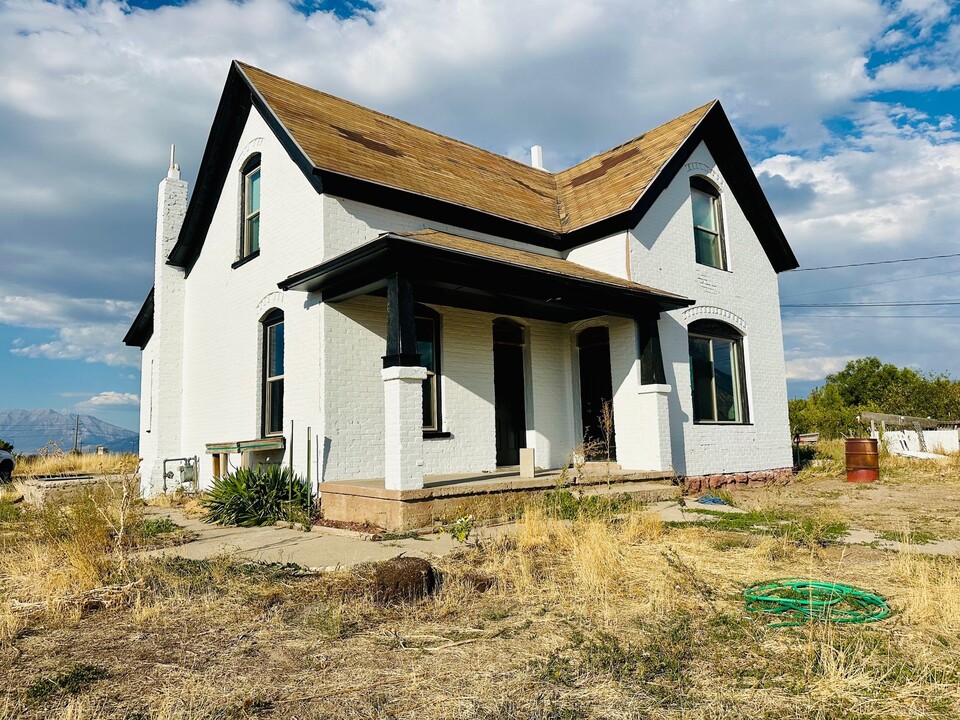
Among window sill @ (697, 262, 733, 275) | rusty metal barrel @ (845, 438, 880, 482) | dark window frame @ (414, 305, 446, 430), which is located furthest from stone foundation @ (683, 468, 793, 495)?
dark window frame @ (414, 305, 446, 430)

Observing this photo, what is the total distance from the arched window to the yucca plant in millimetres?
7750

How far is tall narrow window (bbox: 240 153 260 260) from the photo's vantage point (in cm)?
1256

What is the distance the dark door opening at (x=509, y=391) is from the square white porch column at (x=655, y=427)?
85.4 inches

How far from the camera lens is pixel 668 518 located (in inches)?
357

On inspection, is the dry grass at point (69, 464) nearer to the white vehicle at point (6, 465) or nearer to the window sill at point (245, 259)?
the white vehicle at point (6, 465)

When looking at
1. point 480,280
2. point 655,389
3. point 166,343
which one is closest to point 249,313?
point 166,343

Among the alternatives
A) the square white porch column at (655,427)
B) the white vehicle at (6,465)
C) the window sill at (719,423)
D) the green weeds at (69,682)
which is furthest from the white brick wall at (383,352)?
the green weeds at (69,682)

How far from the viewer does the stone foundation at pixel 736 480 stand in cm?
1289

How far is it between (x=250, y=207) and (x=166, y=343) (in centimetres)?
355

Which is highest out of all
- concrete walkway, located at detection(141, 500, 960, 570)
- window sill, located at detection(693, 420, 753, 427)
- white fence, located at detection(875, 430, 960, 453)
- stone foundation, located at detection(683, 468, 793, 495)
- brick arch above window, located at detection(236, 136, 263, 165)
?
brick arch above window, located at detection(236, 136, 263, 165)

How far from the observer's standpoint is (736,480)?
1395 centimetres

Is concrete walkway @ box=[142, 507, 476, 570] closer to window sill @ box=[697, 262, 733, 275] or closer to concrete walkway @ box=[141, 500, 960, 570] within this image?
concrete walkway @ box=[141, 500, 960, 570]

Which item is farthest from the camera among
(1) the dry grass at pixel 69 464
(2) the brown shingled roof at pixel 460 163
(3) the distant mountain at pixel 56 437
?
(1) the dry grass at pixel 69 464

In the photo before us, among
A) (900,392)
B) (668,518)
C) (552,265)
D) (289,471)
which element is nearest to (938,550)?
(668,518)
